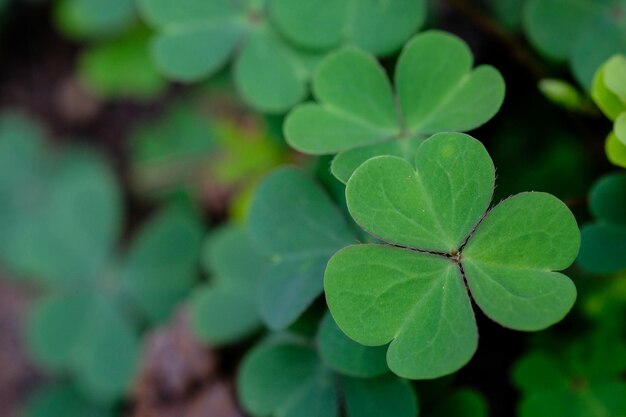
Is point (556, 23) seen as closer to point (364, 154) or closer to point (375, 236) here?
point (364, 154)

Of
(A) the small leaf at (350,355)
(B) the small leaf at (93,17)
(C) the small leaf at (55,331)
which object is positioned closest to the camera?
(A) the small leaf at (350,355)

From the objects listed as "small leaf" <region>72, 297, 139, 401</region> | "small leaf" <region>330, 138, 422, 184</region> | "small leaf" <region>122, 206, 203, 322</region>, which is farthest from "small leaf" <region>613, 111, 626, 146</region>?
"small leaf" <region>72, 297, 139, 401</region>

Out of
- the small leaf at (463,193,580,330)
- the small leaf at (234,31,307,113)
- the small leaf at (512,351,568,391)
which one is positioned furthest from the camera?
the small leaf at (234,31,307,113)

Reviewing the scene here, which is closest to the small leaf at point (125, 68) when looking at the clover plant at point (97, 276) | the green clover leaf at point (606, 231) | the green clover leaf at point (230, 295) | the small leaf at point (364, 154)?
the clover plant at point (97, 276)

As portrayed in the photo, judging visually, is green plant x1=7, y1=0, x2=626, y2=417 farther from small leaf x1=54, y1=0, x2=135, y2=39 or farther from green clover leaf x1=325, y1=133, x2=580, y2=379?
small leaf x1=54, y1=0, x2=135, y2=39

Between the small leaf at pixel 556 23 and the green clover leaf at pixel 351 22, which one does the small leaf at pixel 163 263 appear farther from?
the small leaf at pixel 556 23

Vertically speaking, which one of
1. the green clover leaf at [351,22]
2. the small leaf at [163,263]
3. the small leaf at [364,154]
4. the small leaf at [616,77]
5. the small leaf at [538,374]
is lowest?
the small leaf at [163,263]
